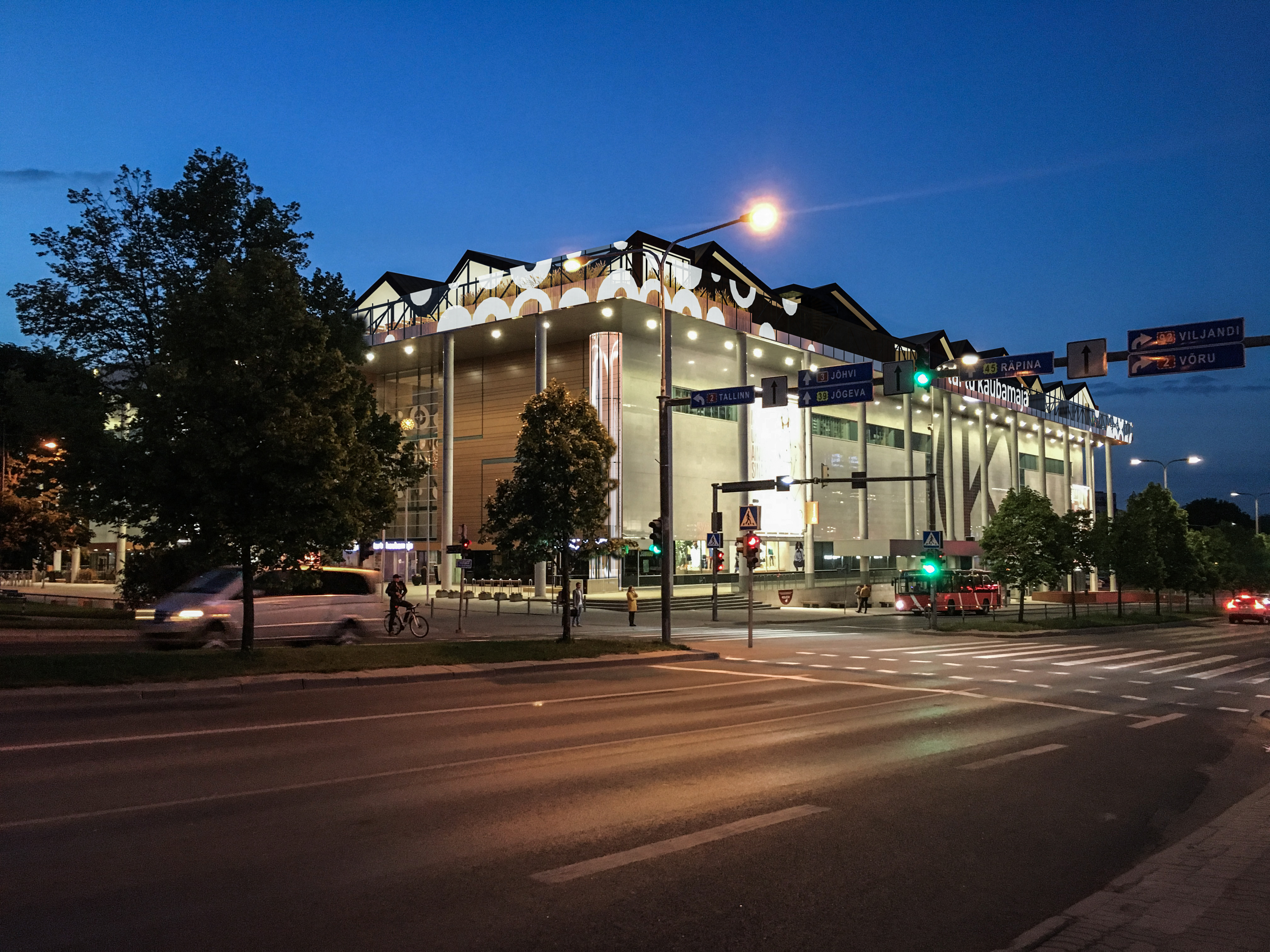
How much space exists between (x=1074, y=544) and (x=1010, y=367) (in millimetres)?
26429

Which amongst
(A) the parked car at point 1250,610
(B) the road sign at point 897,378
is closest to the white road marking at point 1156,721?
(B) the road sign at point 897,378

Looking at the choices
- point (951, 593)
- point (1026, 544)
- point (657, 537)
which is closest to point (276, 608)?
point (657, 537)

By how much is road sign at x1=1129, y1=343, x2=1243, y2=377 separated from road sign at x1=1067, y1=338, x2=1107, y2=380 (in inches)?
17.6

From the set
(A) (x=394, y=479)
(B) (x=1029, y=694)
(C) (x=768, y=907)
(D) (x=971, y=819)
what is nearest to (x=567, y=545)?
(A) (x=394, y=479)

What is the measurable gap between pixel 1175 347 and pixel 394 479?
1873cm

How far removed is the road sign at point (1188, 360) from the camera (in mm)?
15445

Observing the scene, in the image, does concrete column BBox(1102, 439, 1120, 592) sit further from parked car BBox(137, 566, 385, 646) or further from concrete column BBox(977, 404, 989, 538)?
parked car BBox(137, 566, 385, 646)

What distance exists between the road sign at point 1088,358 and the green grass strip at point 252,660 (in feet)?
38.3

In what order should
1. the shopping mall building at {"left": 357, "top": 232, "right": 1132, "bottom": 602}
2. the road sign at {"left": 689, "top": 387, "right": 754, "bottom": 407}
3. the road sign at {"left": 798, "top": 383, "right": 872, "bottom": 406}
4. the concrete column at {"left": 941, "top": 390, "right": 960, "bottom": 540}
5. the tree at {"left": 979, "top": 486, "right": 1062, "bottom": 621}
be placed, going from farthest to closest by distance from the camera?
the concrete column at {"left": 941, "top": 390, "right": 960, "bottom": 540}, the shopping mall building at {"left": 357, "top": 232, "right": 1132, "bottom": 602}, the tree at {"left": 979, "top": 486, "right": 1062, "bottom": 621}, the road sign at {"left": 689, "top": 387, "right": 754, "bottom": 407}, the road sign at {"left": 798, "top": 383, "right": 872, "bottom": 406}

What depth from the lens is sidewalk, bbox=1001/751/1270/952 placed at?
4.92 meters

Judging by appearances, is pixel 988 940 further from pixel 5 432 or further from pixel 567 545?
pixel 5 432

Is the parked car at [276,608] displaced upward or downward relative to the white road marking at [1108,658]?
upward

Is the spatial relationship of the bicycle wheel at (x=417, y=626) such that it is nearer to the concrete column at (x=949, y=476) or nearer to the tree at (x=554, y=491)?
the tree at (x=554, y=491)

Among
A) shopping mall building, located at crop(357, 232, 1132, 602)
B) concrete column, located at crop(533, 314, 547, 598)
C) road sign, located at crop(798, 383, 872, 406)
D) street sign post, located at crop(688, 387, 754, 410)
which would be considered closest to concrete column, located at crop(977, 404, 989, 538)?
shopping mall building, located at crop(357, 232, 1132, 602)
